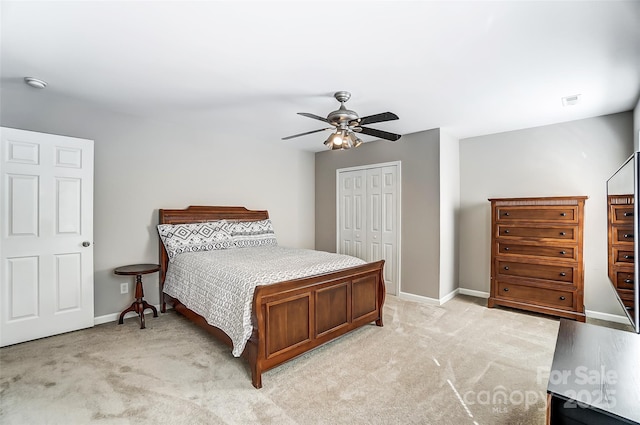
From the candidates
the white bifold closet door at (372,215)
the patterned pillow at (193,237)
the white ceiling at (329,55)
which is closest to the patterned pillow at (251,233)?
the patterned pillow at (193,237)

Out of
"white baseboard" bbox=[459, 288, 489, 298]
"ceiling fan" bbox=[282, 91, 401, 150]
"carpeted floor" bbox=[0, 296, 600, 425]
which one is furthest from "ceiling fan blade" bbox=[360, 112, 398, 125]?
"white baseboard" bbox=[459, 288, 489, 298]

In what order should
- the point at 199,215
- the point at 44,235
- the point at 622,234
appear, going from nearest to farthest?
1. the point at 622,234
2. the point at 44,235
3. the point at 199,215

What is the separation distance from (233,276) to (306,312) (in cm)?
72

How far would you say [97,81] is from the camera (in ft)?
9.23

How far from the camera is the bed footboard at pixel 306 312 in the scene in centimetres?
233

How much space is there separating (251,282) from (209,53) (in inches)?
72.0

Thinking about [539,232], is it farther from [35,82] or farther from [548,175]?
[35,82]

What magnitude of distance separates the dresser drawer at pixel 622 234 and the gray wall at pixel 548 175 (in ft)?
7.78

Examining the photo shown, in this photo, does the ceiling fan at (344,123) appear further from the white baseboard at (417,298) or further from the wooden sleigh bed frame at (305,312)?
the white baseboard at (417,298)

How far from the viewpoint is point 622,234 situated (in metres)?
1.73

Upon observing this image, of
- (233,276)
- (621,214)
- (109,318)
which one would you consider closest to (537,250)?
(621,214)

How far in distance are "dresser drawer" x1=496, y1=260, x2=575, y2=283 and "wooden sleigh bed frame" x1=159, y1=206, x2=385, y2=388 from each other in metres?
1.86

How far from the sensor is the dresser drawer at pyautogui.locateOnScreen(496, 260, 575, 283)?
11.9ft

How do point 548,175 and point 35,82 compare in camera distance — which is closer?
point 35,82
